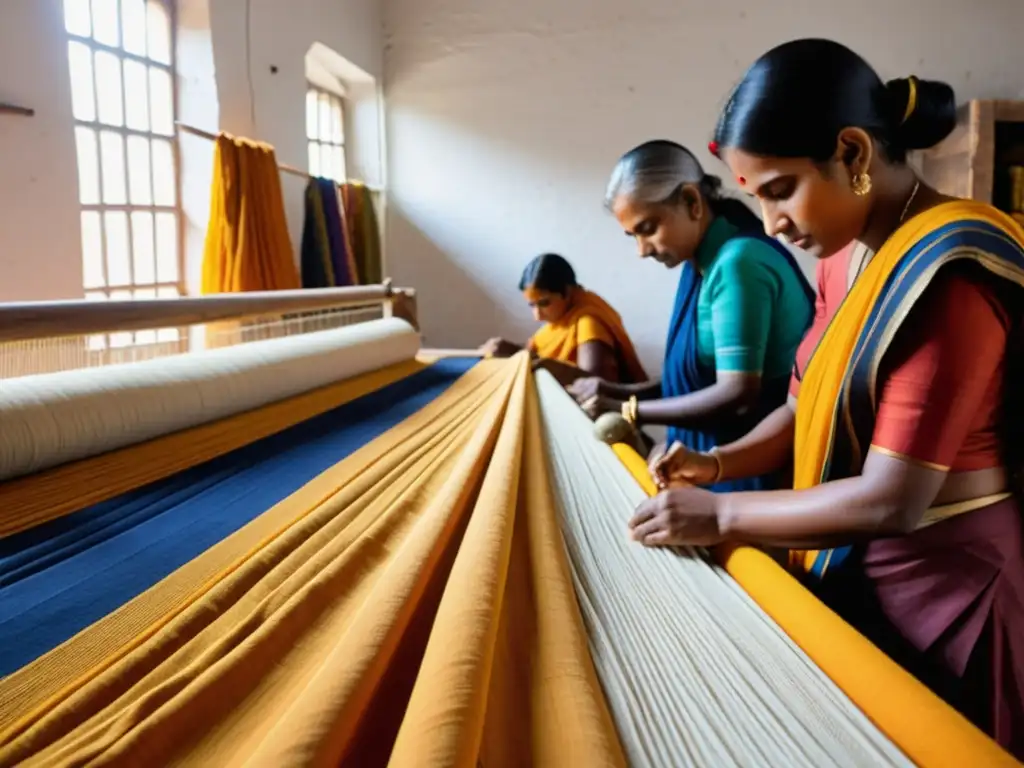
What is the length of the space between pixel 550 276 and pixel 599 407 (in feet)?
3.89

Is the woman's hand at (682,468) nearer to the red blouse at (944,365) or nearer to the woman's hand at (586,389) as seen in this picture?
the red blouse at (944,365)

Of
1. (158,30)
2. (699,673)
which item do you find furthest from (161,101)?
(699,673)

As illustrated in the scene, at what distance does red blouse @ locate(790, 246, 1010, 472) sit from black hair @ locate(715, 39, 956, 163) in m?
0.18

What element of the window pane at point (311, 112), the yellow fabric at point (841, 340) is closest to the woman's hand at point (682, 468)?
the yellow fabric at point (841, 340)

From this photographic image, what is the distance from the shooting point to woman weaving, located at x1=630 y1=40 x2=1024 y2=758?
0.68 metres

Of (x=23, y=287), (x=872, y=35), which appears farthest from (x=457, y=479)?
(x=872, y=35)

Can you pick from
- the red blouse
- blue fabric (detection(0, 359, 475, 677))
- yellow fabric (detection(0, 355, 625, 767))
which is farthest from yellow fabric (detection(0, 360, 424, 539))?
the red blouse

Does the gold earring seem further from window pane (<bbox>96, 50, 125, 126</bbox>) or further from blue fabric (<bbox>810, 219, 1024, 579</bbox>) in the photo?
window pane (<bbox>96, 50, 125, 126</bbox>)

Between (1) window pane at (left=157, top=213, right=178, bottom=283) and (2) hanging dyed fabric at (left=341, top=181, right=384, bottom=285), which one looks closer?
(1) window pane at (left=157, top=213, right=178, bottom=283)

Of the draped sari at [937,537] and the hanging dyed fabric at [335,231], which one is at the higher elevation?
the hanging dyed fabric at [335,231]

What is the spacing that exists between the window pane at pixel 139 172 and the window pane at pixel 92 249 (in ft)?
0.65

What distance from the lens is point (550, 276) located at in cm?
279

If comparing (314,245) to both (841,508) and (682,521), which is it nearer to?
(682,521)

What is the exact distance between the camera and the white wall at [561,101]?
13.1 feet
